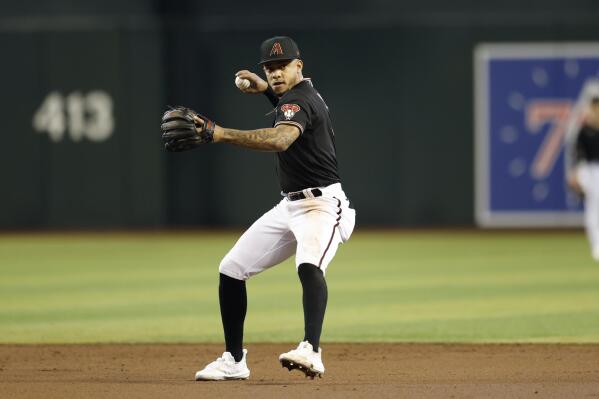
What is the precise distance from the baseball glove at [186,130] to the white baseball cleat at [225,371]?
4.44 ft

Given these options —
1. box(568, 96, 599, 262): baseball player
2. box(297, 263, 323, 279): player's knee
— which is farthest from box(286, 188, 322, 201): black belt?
box(568, 96, 599, 262): baseball player

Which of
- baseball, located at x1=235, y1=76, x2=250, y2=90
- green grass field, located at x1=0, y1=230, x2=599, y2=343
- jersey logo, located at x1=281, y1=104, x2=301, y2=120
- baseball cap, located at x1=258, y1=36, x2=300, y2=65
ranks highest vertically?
baseball cap, located at x1=258, y1=36, x2=300, y2=65

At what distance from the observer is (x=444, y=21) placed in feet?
70.2

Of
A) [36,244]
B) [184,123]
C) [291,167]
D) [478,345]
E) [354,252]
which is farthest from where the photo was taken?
[36,244]

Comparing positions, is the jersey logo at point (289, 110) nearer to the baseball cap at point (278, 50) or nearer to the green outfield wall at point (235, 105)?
the baseball cap at point (278, 50)

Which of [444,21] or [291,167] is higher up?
[444,21]

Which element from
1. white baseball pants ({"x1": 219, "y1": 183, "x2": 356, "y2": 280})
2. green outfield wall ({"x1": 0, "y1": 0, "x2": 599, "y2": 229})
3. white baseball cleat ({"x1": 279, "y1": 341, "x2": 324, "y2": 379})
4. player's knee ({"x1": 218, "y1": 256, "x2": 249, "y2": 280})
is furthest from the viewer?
green outfield wall ({"x1": 0, "y1": 0, "x2": 599, "y2": 229})

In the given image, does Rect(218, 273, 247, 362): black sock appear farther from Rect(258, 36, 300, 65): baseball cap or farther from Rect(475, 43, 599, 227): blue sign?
Rect(475, 43, 599, 227): blue sign

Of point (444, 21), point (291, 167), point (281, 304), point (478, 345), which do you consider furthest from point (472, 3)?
point (291, 167)

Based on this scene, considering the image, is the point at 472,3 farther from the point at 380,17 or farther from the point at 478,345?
the point at 478,345

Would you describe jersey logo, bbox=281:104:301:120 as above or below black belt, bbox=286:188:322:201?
above

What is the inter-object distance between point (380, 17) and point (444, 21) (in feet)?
3.52

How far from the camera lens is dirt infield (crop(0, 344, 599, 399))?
22.0 ft

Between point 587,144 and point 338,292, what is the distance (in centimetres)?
465
